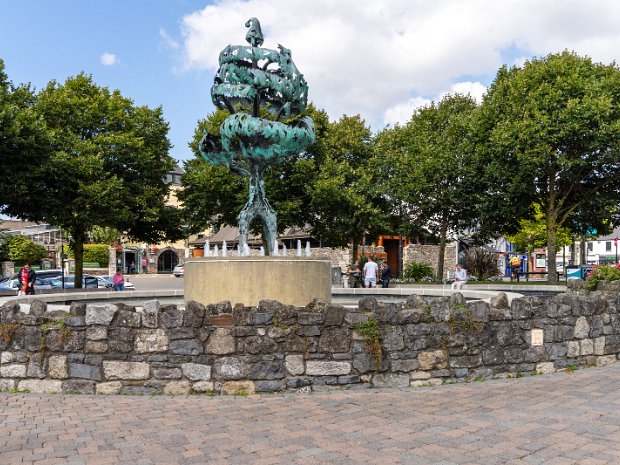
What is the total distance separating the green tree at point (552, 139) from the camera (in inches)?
984

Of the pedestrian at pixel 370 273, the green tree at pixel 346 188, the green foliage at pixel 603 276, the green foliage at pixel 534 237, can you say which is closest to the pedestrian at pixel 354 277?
the pedestrian at pixel 370 273

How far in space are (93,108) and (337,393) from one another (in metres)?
26.2

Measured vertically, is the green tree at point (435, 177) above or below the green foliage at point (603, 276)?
above

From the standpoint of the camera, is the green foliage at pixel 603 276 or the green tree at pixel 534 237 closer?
the green foliage at pixel 603 276

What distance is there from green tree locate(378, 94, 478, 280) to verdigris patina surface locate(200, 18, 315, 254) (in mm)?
20135

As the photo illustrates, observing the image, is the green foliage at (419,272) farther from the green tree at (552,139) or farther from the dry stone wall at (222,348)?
the dry stone wall at (222,348)

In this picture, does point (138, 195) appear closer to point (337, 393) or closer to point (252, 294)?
point (252, 294)

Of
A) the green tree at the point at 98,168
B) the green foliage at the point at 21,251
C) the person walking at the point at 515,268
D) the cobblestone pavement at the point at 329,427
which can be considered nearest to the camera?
the cobblestone pavement at the point at 329,427

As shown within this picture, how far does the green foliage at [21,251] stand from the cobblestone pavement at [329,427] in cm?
5829

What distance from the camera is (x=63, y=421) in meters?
5.74

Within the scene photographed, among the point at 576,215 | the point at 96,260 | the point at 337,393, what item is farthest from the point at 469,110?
the point at 96,260

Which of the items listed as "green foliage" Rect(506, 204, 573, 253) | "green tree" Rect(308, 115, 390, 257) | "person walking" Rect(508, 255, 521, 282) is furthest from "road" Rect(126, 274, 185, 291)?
"green foliage" Rect(506, 204, 573, 253)

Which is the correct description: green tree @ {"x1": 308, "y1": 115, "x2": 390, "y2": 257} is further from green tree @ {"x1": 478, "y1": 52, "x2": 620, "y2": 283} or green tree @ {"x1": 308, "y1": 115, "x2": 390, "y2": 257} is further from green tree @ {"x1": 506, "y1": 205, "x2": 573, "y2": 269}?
green tree @ {"x1": 506, "y1": 205, "x2": 573, "y2": 269}

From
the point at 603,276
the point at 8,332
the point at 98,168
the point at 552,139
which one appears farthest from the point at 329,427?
the point at 98,168
